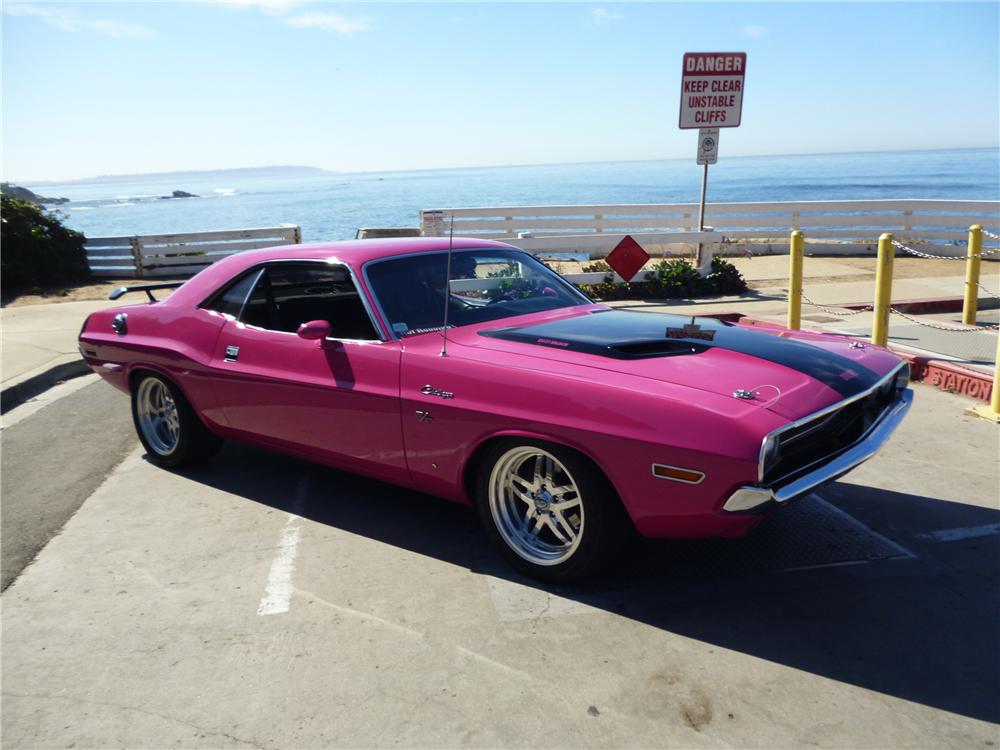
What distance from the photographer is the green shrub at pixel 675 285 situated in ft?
39.8

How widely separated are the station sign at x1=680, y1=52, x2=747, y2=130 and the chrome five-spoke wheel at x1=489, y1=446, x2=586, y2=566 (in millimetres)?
8952

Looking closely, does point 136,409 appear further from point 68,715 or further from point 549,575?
point 549,575

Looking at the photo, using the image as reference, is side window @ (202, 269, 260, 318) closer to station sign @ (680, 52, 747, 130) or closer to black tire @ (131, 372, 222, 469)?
black tire @ (131, 372, 222, 469)

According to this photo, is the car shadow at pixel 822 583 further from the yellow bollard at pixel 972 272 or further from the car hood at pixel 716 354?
the yellow bollard at pixel 972 272

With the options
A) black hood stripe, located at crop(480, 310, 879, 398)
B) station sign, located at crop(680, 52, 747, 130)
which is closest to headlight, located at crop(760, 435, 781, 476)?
black hood stripe, located at crop(480, 310, 879, 398)

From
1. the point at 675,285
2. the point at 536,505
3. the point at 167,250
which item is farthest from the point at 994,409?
the point at 167,250

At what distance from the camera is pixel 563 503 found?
11.0 feet

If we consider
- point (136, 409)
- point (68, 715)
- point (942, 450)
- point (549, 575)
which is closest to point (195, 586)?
point (68, 715)

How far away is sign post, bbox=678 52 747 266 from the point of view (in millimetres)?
11086

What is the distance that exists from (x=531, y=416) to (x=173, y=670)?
170 centimetres

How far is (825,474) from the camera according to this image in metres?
3.10

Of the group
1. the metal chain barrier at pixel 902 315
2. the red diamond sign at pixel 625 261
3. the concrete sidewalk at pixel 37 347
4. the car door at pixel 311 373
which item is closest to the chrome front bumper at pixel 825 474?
the car door at pixel 311 373

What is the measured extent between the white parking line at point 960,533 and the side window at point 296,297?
318cm

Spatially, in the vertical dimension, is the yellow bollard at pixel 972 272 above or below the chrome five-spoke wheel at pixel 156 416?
above
